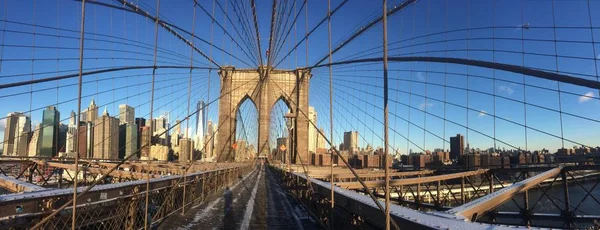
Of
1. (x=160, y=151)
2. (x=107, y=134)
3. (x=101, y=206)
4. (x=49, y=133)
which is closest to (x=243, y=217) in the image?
(x=101, y=206)

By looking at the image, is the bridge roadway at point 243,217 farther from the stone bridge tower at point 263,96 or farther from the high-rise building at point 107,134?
the stone bridge tower at point 263,96

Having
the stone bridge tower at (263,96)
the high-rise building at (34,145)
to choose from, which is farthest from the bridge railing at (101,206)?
the stone bridge tower at (263,96)

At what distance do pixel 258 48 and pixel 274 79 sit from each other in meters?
8.96

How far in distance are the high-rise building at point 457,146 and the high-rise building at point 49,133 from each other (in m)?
13.1

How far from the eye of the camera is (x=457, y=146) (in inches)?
522

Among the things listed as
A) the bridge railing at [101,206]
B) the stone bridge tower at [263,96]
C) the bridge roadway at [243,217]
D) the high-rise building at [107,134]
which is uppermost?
the stone bridge tower at [263,96]

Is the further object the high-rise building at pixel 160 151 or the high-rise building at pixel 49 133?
the high-rise building at pixel 160 151

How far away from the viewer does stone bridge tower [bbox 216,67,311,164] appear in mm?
34812

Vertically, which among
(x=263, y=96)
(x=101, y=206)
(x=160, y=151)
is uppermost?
(x=263, y=96)

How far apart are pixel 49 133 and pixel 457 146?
14.6 m

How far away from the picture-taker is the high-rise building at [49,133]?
11414mm

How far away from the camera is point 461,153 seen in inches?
526

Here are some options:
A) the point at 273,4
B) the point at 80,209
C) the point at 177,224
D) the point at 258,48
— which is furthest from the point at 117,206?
the point at 258,48

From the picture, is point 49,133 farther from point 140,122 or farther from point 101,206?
point 101,206
